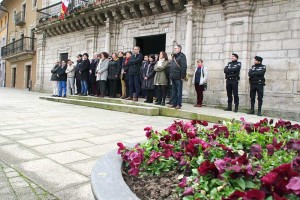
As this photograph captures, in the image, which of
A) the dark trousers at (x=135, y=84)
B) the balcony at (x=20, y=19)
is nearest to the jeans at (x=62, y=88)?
the dark trousers at (x=135, y=84)

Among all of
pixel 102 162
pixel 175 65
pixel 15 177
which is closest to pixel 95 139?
pixel 15 177

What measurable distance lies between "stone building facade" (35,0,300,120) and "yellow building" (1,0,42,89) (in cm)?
1085

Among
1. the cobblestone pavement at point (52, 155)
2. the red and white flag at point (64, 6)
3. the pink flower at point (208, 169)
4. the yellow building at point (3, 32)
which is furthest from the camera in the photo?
the yellow building at point (3, 32)

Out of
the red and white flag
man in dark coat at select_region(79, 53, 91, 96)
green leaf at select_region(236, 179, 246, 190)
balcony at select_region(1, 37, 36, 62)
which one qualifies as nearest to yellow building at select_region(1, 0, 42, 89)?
balcony at select_region(1, 37, 36, 62)

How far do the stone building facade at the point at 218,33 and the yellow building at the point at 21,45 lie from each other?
10.8 m

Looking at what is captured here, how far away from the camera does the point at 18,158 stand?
334 cm

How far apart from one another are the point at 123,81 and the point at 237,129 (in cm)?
848

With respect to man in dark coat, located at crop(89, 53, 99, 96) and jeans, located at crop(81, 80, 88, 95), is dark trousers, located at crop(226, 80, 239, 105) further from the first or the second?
jeans, located at crop(81, 80, 88, 95)

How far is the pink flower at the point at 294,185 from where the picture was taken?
1329 millimetres

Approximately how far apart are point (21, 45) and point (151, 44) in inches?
660

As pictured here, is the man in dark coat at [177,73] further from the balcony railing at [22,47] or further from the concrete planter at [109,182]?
the balcony railing at [22,47]

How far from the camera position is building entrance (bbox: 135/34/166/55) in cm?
1447

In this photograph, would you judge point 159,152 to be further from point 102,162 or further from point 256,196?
point 256,196

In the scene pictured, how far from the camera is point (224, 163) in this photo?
173cm
